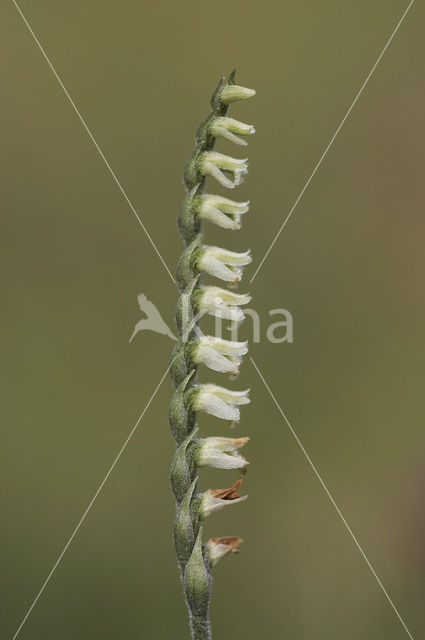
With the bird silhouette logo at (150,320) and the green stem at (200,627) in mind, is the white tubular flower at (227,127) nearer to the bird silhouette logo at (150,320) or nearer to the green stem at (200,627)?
the green stem at (200,627)

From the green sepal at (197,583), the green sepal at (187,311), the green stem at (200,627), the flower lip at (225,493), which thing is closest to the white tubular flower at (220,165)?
the green sepal at (187,311)

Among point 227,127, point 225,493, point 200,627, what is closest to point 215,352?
point 225,493

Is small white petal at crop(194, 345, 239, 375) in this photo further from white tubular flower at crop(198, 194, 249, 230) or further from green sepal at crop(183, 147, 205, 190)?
green sepal at crop(183, 147, 205, 190)

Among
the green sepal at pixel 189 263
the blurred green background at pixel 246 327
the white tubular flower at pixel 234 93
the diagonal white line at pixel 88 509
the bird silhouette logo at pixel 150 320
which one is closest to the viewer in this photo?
the white tubular flower at pixel 234 93

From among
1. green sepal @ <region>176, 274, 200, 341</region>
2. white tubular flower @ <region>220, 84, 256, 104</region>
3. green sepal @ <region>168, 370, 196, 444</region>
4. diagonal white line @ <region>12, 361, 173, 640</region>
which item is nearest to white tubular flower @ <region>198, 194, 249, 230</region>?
green sepal @ <region>176, 274, 200, 341</region>

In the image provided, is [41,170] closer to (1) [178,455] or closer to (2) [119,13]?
(2) [119,13]

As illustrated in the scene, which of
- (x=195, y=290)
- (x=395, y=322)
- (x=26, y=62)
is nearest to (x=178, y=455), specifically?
(x=195, y=290)
